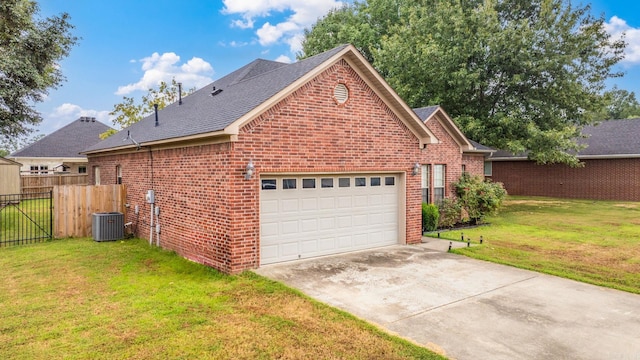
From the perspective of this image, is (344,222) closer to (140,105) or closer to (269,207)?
(269,207)

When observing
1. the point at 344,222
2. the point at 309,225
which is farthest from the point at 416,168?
the point at 309,225

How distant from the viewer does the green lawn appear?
8852mm

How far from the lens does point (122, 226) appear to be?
12.6m

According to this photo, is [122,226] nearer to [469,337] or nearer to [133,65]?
[469,337]

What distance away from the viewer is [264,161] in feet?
28.5

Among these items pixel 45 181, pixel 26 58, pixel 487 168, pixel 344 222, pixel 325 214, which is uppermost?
pixel 26 58

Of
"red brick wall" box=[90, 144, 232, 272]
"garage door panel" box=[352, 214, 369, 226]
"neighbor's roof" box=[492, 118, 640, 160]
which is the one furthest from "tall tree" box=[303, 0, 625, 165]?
"red brick wall" box=[90, 144, 232, 272]

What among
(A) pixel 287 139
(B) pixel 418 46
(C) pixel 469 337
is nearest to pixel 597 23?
(B) pixel 418 46

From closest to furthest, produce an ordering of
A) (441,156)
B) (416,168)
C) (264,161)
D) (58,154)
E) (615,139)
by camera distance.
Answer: (264,161)
(416,168)
(441,156)
(615,139)
(58,154)

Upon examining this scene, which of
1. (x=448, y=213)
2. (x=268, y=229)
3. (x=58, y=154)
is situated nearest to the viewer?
(x=268, y=229)

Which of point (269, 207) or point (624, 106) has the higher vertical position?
point (624, 106)

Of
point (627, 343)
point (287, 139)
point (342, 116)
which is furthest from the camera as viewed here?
point (342, 116)

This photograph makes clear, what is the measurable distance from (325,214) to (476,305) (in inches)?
173

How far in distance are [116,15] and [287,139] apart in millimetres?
17415
